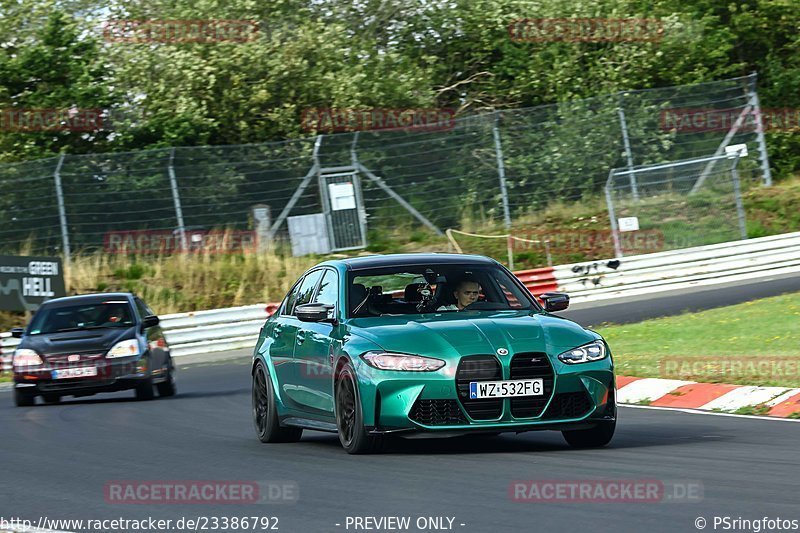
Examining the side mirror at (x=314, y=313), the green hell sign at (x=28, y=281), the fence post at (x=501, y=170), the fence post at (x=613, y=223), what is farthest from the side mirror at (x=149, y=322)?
the fence post at (x=613, y=223)

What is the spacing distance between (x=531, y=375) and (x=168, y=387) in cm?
999

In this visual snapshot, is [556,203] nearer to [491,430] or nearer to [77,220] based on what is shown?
[77,220]

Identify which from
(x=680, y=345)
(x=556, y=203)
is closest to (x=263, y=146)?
(x=556, y=203)

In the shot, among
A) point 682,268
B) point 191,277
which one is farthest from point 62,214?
point 682,268

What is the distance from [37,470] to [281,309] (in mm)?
2667

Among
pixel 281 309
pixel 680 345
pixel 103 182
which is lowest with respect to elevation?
pixel 680 345

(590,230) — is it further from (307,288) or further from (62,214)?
(307,288)

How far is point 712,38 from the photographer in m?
43.1

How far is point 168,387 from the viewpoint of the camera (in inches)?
739

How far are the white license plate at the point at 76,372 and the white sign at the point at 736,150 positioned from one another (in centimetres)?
2154

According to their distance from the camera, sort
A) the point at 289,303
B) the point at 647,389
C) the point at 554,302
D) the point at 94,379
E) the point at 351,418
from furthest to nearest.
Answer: the point at 94,379 < the point at 647,389 < the point at 289,303 < the point at 554,302 < the point at 351,418

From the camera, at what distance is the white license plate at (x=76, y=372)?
17.8 meters

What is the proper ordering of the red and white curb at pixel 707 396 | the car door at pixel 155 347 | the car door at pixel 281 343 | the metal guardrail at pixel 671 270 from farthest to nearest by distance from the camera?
the metal guardrail at pixel 671 270
the car door at pixel 155 347
the red and white curb at pixel 707 396
the car door at pixel 281 343

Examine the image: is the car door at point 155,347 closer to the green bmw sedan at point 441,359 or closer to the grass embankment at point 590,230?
the green bmw sedan at point 441,359
